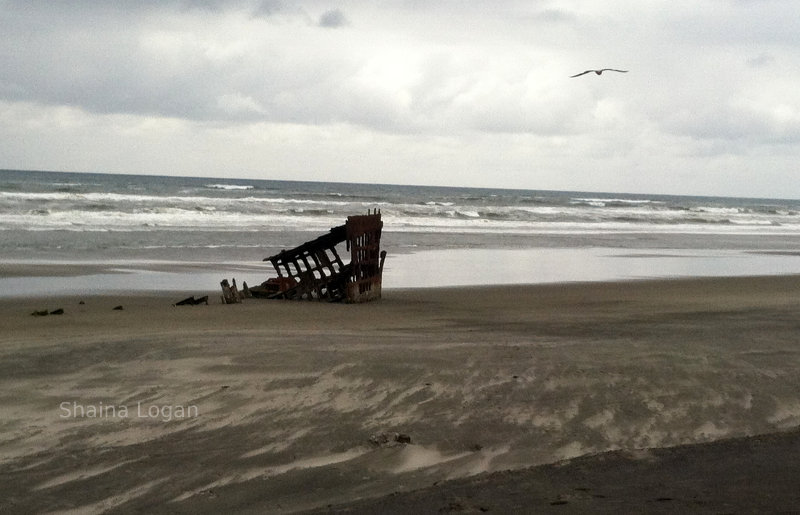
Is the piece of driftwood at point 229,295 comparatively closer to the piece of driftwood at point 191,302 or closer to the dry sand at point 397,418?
the piece of driftwood at point 191,302

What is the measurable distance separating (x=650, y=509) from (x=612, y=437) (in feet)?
5.26

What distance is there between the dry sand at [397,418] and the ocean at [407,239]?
8059mm

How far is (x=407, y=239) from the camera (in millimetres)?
30281

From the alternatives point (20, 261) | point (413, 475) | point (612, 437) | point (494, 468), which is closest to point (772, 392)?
point (612, 437)

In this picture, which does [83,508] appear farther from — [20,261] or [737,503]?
[20,261]

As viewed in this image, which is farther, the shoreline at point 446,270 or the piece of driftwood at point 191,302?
the shoreline at point 446,270

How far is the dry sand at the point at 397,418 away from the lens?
4586mm

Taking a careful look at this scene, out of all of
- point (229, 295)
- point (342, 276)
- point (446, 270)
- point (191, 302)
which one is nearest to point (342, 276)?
point (342, 276)

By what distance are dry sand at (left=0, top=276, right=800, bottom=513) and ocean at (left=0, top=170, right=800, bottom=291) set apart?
8059 mm

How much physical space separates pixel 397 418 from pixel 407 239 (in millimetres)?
24351

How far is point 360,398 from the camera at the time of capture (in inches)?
256

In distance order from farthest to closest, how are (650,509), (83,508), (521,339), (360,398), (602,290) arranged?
(602,290) < (521,339) < (360,398) < (83,508) < (650,509)

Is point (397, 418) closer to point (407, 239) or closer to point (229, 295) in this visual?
point (229, 295)

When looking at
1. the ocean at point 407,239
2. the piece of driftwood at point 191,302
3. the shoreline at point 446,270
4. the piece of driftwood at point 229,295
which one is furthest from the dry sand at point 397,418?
the ocean at point 407,239
